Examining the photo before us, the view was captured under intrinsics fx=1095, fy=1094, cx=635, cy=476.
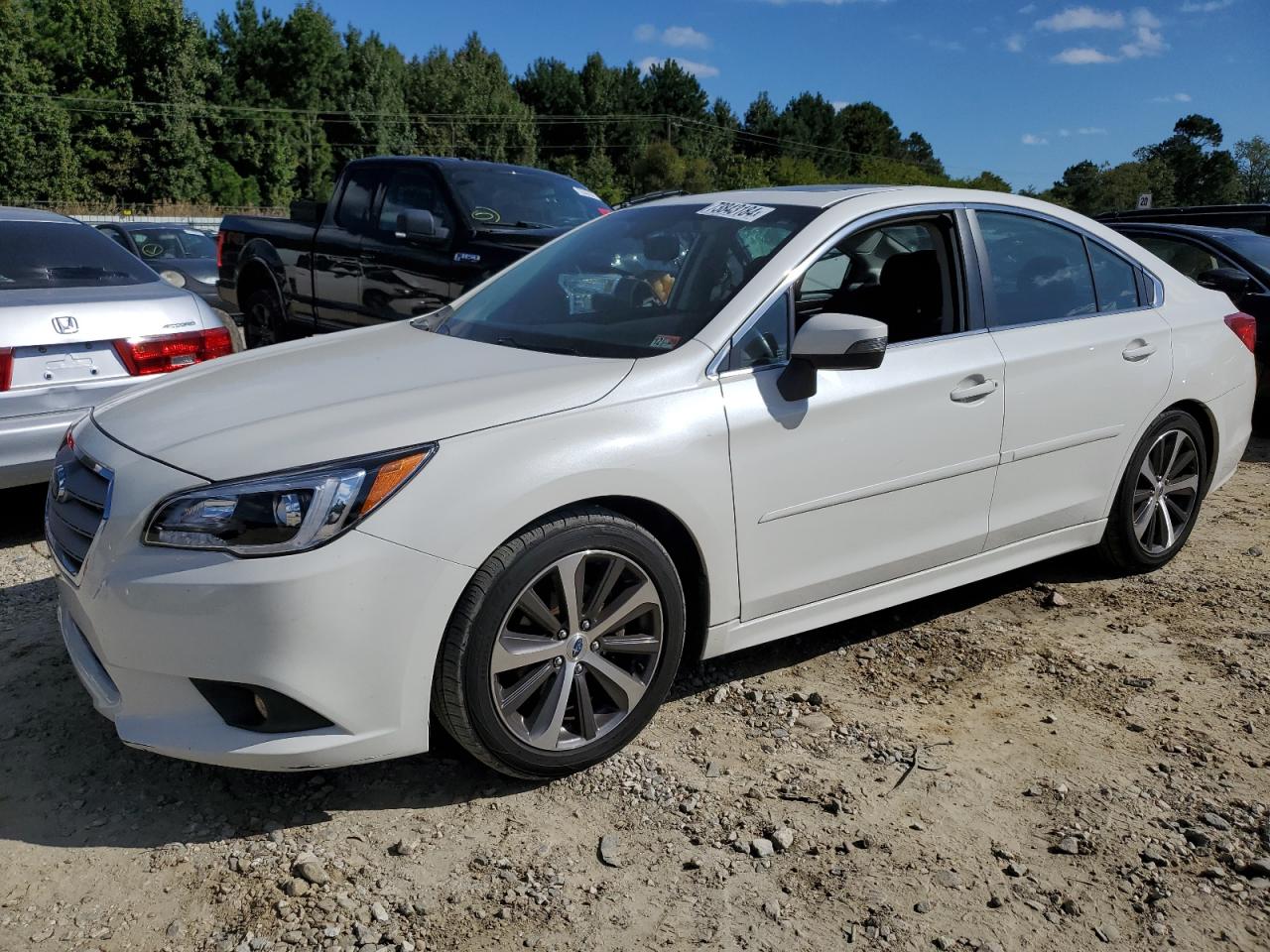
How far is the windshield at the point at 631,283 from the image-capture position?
3471 millimetres

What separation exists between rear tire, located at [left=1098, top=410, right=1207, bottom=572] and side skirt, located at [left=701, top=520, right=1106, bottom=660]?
0.48 ft

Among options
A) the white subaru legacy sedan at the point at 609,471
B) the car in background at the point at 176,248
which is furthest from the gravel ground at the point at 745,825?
the car in background at the point at 176,248

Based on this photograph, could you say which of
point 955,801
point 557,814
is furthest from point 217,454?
point 955,801

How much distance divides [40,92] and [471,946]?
69.9 m

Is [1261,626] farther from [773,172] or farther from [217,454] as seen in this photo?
[773,172]

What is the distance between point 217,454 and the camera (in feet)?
9.08

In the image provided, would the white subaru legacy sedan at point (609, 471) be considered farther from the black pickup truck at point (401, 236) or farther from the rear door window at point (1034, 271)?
the black pickup truck at point (401, 236)

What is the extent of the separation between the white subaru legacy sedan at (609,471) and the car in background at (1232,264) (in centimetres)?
387

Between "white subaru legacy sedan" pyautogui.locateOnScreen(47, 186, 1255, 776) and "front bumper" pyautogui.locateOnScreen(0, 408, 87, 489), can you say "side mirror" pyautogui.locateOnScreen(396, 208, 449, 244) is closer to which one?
"front bumper" pyautogui.locateOnScreen(0, 408, 87, 489)

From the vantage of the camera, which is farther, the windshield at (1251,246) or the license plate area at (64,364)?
the windshield at (1251,246)

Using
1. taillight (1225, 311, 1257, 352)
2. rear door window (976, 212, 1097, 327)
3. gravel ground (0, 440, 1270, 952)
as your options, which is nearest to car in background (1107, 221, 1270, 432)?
taillight (1225, 311, 1257, 352)

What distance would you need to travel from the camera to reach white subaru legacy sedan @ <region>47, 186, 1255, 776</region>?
2.67 m

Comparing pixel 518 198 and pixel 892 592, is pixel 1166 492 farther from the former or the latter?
pixel 518 198

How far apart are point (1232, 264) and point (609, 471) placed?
7.22 m
